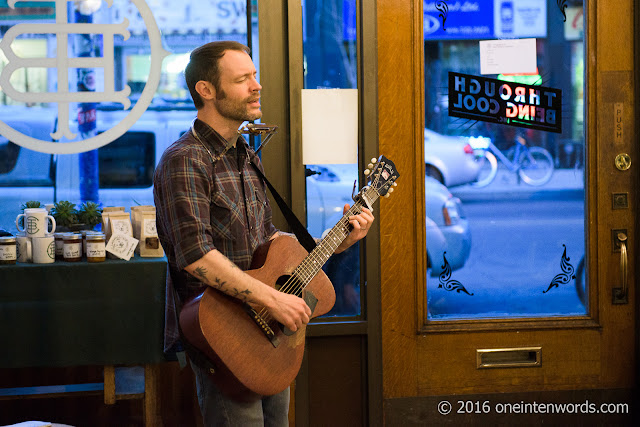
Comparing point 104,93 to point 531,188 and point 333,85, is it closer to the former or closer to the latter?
point 333,85

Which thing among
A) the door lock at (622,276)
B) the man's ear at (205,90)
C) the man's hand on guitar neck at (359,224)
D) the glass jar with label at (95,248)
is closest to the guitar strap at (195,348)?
the man's hand on guitar neck at (359,224)

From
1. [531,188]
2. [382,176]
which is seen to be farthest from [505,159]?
[382,176]

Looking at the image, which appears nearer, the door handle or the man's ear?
the man's ear

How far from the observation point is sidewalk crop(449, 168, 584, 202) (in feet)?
10.2

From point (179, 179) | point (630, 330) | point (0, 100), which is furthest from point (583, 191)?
point (0, 100)

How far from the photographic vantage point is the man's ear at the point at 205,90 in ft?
6.45

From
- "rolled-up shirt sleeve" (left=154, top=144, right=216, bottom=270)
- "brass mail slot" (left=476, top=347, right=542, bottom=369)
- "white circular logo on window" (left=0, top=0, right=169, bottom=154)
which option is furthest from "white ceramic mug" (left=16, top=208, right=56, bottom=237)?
"brass mail slot" (left=476, top=347, right=542, bottom=369)

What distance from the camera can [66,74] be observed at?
319cm

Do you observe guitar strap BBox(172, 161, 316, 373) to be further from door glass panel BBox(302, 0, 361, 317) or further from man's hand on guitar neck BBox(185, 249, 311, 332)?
door glass panel BBox(302, 0, 361, 317)

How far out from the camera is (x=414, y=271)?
9.99 feet

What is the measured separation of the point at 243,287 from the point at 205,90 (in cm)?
60

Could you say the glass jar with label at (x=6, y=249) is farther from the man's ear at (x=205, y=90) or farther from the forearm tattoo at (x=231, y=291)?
the forearm tattoo at (x=231, y=291)

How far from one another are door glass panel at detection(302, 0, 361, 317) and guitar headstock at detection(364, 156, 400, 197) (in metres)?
0.66

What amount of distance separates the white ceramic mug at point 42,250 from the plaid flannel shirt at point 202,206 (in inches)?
43.5
